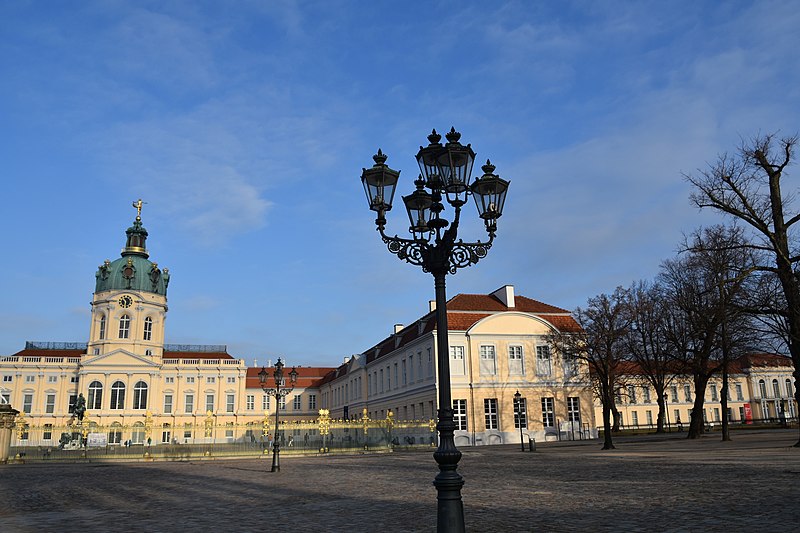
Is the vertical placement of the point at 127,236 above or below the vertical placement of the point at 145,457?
above

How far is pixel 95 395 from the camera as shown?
7306cm

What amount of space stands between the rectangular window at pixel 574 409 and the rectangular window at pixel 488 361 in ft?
23.4

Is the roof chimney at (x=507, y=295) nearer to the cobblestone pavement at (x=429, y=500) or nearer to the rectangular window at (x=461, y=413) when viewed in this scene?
the rectangular window at (x=461, y=413)

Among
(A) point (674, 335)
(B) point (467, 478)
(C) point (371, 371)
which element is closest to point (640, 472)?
(B) point (467, 478)

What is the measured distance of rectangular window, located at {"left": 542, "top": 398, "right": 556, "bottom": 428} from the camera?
5100 centimetres

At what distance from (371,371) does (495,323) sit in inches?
872

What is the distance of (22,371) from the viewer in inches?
2945

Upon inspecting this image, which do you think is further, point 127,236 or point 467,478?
point 127,236

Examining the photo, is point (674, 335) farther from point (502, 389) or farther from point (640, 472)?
point (640, 472)

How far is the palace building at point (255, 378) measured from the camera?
49938 millimetres

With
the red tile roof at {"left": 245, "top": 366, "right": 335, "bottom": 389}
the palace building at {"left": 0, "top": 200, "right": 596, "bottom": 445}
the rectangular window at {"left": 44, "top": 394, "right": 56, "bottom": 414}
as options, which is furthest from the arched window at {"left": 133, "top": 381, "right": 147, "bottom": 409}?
the red tile roof at {"left": 245, "top": 366, "right": 335, "bottom": 389}

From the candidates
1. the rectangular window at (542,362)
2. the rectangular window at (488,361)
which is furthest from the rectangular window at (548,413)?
the rectangular window at (488,361)

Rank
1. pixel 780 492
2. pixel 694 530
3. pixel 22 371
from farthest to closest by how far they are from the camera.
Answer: pixel 22 371 → pixel 780 492 → pixel 694 530

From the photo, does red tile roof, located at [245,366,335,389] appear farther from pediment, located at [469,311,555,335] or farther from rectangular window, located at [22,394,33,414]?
pediment, located at [469,311,555,335]
